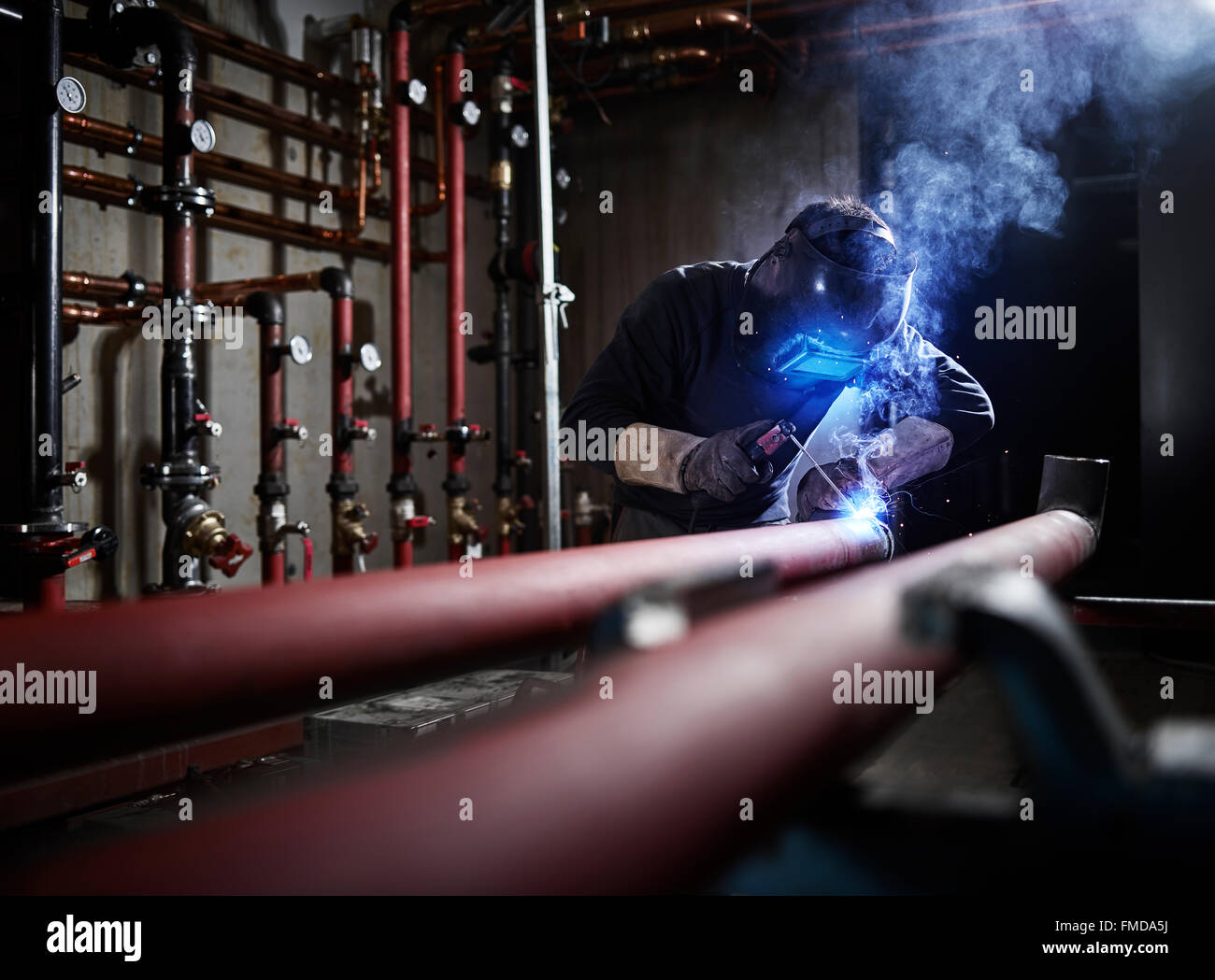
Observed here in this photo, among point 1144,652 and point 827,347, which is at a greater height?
point 827,347

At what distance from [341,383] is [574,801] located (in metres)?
2.91

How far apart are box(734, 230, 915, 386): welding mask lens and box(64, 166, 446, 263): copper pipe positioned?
1732 mm

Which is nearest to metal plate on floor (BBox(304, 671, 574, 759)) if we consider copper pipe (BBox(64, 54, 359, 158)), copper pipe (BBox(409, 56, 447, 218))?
copper pipe (BBox(64, 54, 359, 158))

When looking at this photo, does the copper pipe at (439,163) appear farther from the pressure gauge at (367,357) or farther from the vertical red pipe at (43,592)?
the vertical red pipe at (43,592)

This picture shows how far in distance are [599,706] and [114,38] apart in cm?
239

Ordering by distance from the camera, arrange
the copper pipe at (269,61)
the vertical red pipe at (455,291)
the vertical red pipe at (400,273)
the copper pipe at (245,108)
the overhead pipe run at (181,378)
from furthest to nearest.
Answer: the vertical red pipe at (455,291), the vertical red pipe at (400,273), the copper pipe at (269,61), the copper pipe at (245,108), the overhead pipe run at (181,378)

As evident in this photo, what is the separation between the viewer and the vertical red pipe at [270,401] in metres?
2.71

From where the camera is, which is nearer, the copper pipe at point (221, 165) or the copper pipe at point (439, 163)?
the copper pipe at point (221, 165)

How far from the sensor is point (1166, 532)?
119 inches

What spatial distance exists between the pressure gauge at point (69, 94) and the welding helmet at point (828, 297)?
5.09ft

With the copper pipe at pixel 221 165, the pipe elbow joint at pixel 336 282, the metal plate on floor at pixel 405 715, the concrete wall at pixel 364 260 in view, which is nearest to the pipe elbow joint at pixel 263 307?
the pipe elbow joint at pixel 336 282

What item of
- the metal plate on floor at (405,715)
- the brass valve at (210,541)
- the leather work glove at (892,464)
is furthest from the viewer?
the brass valve at (210,541)

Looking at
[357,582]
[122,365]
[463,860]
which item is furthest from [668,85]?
[463,860]
